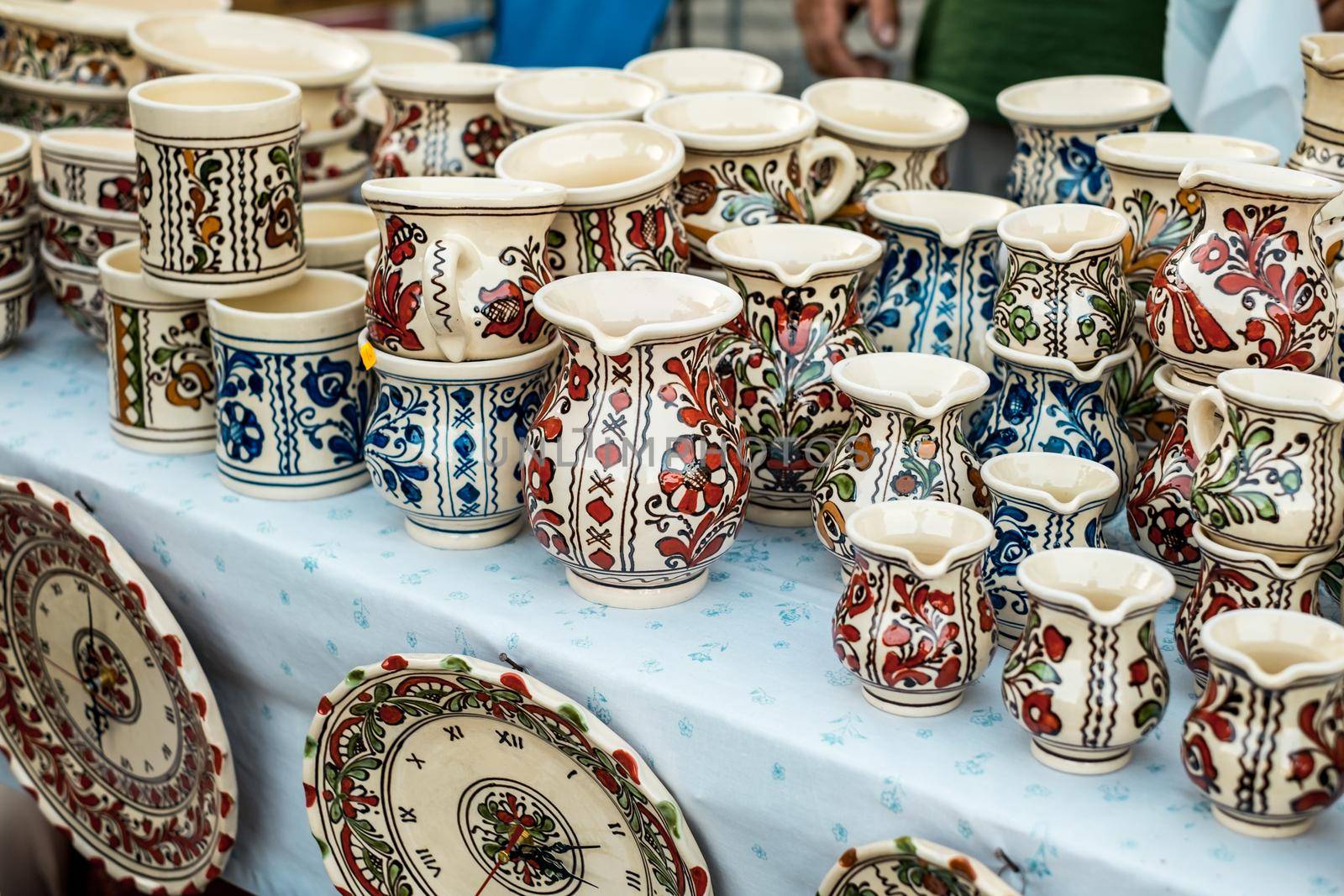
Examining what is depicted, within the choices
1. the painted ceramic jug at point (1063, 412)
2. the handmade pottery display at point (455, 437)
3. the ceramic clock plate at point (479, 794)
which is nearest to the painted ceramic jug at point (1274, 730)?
the painted ceramic jug at point (1063, 412)

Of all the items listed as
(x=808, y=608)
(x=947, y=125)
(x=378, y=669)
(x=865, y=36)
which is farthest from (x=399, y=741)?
(x=865, y=36)

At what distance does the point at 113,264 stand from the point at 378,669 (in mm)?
586

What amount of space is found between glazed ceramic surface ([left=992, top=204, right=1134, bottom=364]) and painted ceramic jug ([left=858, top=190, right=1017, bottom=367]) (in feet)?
0.36

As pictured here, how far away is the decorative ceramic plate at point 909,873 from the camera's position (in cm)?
76

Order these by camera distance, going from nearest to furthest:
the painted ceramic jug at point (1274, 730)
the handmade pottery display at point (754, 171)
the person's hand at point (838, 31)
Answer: the painted ceramic jug at point (1274, 730) < the handmade pottery display at point (754, 171) < the person's hand at point (838, 31)

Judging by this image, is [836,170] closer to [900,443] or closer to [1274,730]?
[900,443]

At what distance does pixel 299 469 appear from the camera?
3.91 feet

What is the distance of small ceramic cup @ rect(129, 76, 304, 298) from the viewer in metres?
1.14

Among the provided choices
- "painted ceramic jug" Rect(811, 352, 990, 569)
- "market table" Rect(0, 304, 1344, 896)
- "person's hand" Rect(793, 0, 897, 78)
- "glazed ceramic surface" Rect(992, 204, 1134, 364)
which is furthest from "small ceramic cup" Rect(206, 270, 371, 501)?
"person's hand" Rect(793, 0, 897, 78)

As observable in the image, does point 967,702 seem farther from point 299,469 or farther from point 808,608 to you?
point 299,469

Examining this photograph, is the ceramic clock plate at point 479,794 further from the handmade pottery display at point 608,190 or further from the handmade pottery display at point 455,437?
the handmade pottery display at point 608,190

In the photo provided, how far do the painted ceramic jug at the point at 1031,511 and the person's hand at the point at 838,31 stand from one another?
1251mm

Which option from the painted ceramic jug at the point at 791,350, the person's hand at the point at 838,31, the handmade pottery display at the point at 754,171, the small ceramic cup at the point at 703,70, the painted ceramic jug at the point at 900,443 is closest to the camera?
the painted ceramic jug at the point at 900,443

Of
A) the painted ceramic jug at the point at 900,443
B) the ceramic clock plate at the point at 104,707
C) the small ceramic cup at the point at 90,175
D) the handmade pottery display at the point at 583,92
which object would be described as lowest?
the ceramic clock plate at the point at 104,707
